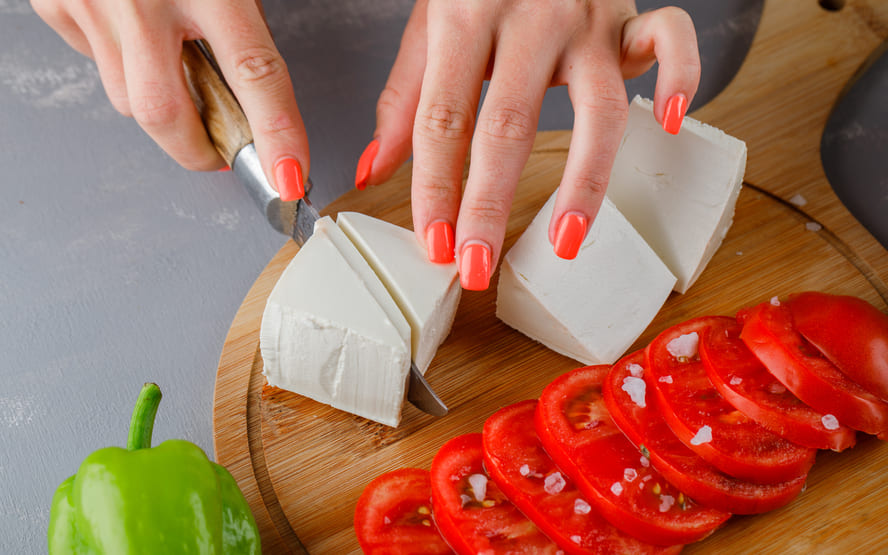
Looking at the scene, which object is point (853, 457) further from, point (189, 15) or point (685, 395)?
point (189, 15)

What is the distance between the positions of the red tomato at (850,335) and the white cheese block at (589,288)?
0.41 meters

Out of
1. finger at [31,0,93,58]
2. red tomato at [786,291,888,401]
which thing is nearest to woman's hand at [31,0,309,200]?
finger at [31,0,93,58]

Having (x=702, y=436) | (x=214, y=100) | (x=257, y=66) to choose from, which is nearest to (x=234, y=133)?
(x=214, y=100)

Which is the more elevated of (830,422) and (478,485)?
(478,485)

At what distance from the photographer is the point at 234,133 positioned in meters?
2.06

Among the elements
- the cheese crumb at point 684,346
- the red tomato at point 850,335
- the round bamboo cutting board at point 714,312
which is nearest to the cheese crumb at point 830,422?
the red tomato at point 850,335

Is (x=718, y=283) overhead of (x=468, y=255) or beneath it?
beneath

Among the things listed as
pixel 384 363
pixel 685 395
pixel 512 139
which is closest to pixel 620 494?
pixel 685 395

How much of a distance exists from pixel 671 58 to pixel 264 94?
3.63 ft

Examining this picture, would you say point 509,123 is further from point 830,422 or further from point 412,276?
point 830,422

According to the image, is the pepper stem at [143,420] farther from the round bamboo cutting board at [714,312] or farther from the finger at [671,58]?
the finger at [671,58]

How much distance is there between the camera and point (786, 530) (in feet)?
6.07

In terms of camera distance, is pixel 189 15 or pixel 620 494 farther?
pixel 189 15

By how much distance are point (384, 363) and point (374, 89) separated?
1.56 metres
